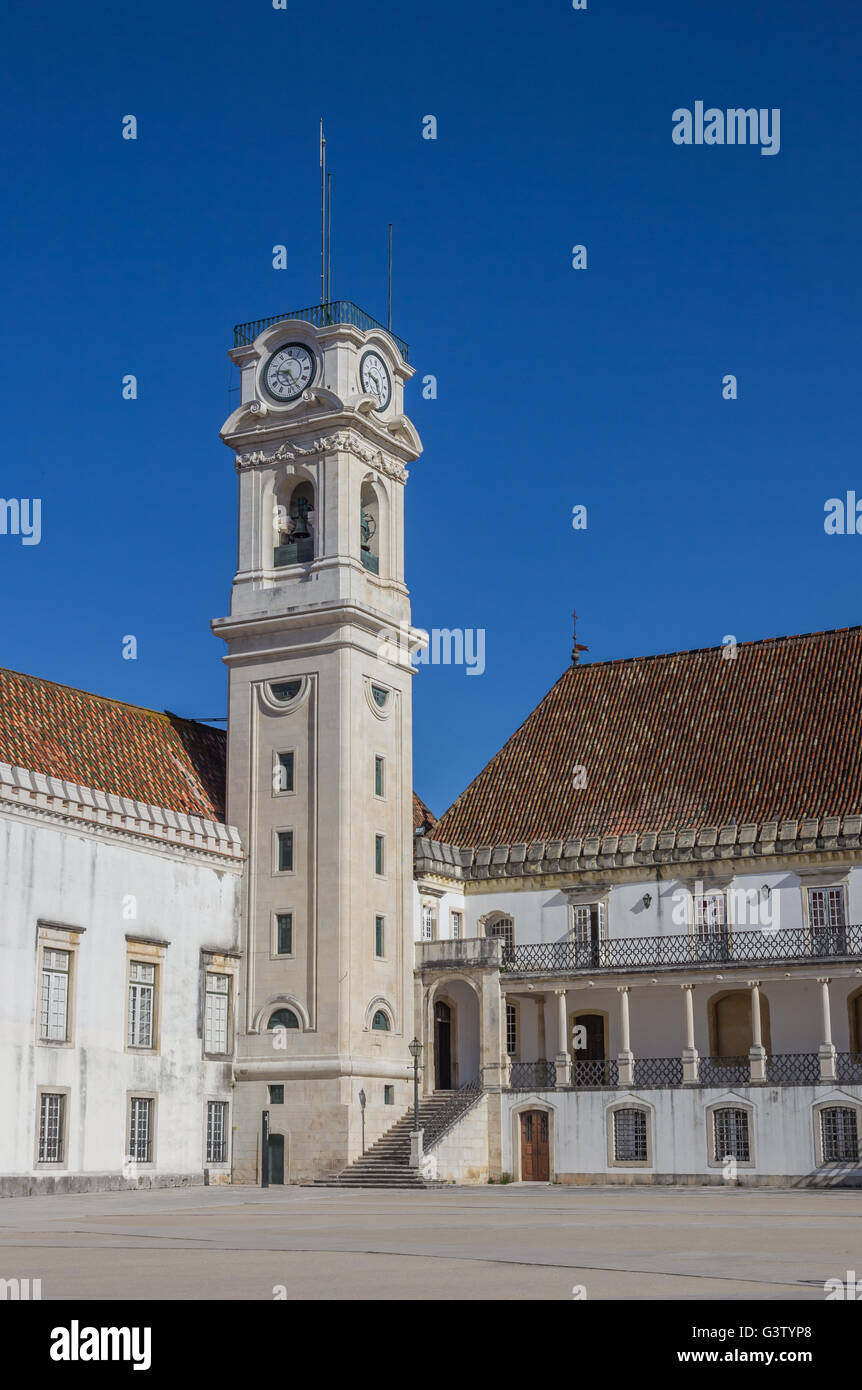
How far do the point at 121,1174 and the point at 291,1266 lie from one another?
26.6 m

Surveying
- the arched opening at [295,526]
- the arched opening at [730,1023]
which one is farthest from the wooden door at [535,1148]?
the arched opening at [295,526]

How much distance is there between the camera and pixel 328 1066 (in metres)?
43.7

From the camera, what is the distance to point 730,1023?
4650 centimetres

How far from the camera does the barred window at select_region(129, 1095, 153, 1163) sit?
4131cm

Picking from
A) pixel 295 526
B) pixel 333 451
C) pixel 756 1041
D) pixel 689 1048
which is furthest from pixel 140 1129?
pixel 333 451

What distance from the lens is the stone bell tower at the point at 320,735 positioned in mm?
44375

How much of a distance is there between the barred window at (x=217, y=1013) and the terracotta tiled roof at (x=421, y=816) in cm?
1101

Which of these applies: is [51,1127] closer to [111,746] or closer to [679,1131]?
[111,746]

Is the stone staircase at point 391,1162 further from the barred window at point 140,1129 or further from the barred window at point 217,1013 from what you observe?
the barred window at point 217,1013

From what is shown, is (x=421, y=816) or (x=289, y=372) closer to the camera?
(x=289, y=372)

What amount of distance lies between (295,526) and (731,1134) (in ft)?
69.0

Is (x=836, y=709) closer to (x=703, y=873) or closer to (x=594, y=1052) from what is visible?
(x=703, y=873)

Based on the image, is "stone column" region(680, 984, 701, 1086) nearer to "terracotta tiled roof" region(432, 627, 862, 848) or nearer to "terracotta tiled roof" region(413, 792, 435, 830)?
"terracotta tiled roof" region(432, 627, 862, 848)
